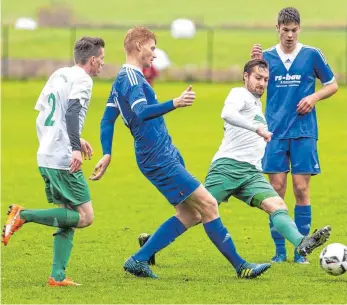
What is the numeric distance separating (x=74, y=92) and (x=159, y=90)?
26905 mm

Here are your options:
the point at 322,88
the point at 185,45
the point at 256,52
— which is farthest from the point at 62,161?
the point at 185,45

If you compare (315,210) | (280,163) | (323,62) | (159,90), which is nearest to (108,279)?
(280,163)

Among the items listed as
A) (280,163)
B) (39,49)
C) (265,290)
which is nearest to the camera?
(265,290)

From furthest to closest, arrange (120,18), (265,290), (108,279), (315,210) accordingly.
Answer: (120,18), (315,210), (108,279), (265,290)

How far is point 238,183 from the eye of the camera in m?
9.69

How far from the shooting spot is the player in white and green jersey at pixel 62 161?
9031 millimetres

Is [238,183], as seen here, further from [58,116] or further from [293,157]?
[58,116]

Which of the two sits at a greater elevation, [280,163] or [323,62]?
[323,62]

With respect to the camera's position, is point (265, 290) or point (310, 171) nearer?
point (265, 290)

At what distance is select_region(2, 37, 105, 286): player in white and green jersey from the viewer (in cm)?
903

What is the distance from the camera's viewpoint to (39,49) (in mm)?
57844

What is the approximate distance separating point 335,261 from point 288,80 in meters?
2.09

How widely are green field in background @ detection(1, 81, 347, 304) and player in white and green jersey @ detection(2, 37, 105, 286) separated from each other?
0.47 metres

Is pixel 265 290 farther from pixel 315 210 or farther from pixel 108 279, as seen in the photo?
pixel 315 210
